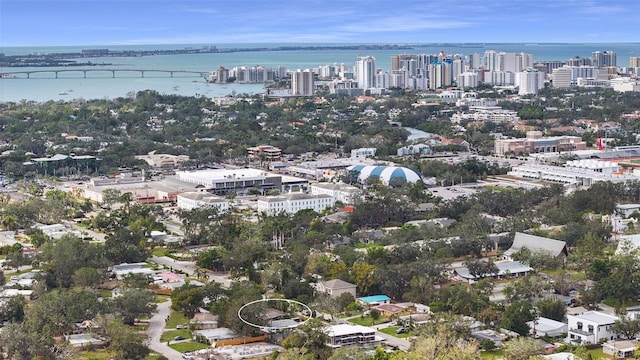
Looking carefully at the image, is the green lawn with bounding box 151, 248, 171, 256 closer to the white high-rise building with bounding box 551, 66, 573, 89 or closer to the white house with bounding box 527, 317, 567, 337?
the white house with bounding box 527, 317, 567, 337

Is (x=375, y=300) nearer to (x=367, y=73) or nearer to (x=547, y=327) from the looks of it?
(x=547, y=327)

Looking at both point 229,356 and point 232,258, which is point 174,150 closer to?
point 232,258

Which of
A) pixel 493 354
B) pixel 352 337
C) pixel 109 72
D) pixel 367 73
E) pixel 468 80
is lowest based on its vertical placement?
pixel 493 354

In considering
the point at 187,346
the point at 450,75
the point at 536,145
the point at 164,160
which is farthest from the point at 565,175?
Answer: the point at 450,75

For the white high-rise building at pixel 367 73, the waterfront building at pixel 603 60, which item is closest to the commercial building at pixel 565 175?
the white high-rise building at pixel 367 73

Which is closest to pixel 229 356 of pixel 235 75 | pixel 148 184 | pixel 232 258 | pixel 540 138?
pixel 232 258

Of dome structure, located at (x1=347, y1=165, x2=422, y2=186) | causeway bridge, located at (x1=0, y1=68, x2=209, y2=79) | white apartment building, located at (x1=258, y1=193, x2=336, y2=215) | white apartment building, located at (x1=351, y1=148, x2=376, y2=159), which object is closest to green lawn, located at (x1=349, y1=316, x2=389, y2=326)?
white apartment building, located at (x1=258, y1=193, x2=336, y2=215)
